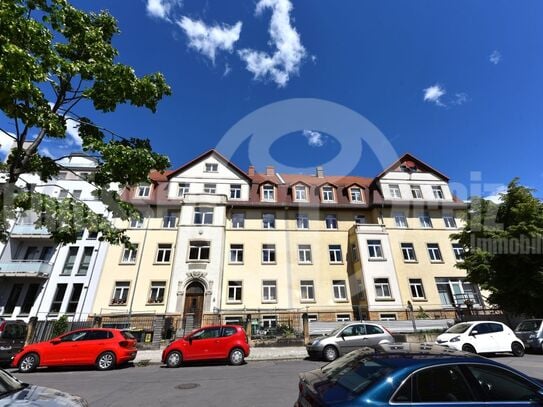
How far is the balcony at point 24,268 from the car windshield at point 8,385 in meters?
21.3

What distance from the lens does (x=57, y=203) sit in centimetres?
731

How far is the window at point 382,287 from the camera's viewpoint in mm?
20748

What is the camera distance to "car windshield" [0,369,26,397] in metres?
3.74

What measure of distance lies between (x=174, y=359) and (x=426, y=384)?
10636 millimetres

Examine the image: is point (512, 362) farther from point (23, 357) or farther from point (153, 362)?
point (23, 357)

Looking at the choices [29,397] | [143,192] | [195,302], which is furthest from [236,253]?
[29,397]

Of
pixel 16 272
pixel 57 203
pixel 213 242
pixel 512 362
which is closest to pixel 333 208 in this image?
pixel 213 242

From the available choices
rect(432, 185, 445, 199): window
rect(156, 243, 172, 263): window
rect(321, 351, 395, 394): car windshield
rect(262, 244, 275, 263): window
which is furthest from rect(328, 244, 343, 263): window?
rect(321, 351, 395, 394): car windshield

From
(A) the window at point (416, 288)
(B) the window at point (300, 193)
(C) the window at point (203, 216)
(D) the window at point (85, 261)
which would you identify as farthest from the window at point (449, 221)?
(D) the window at point (85, 261)

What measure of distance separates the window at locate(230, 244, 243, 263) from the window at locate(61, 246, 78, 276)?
12.6 meters

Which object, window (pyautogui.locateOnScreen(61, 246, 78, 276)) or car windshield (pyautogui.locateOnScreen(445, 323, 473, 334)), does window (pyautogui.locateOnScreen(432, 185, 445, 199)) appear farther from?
window (pyautogui.locateOnScreen(61, 246, 78, 276))

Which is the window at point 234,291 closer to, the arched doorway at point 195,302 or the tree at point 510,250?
the arched doorway at point 195,302

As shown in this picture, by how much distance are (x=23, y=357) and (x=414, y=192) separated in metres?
28.6

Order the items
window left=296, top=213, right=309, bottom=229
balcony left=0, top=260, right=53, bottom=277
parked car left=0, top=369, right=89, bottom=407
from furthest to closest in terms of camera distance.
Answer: window left=296, top=213, right=309, bottom=229
balcony left=0, top=260, right=53, bottom=277
parked car left=0, top=369, right=89, bottom=407
